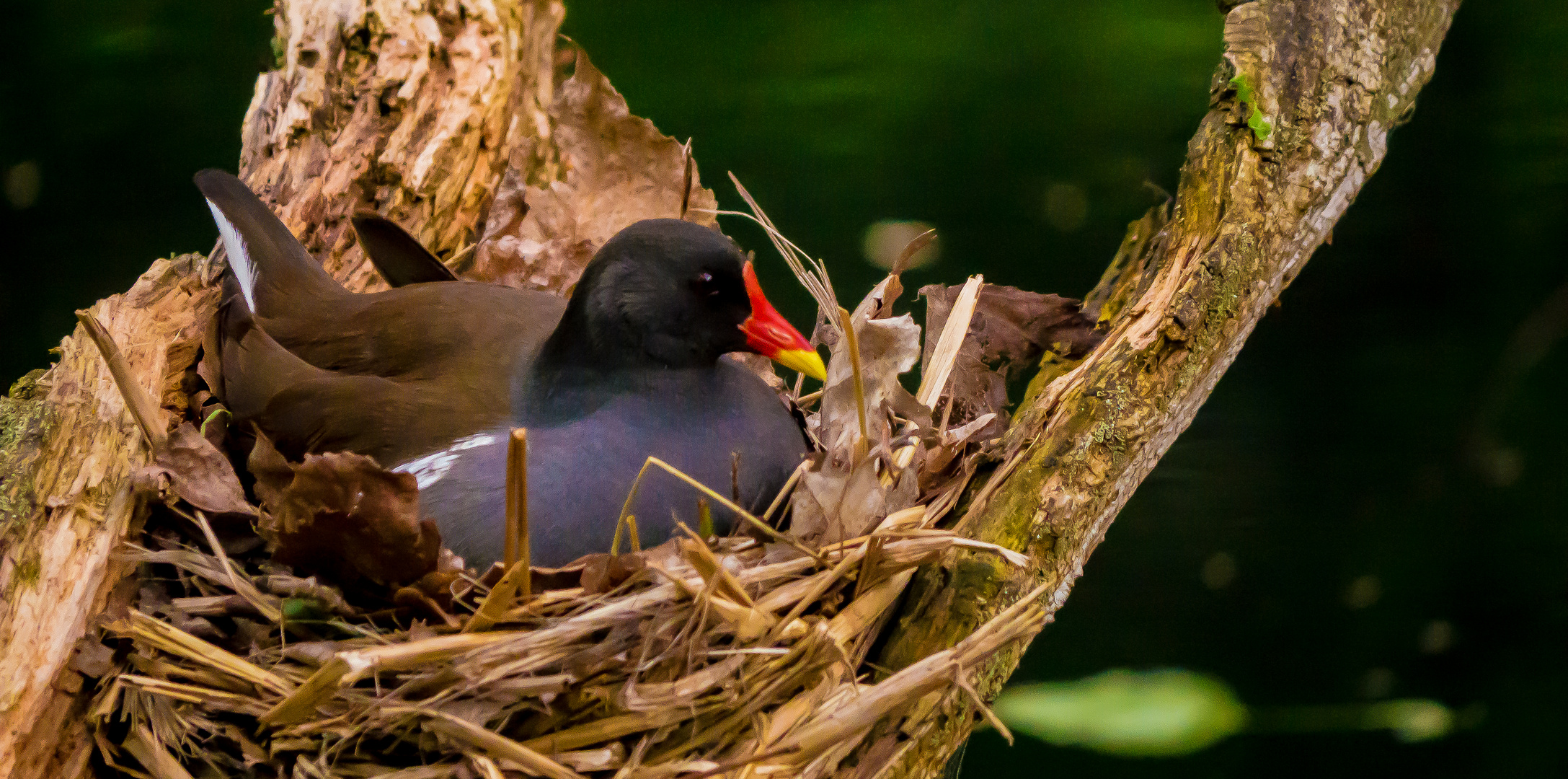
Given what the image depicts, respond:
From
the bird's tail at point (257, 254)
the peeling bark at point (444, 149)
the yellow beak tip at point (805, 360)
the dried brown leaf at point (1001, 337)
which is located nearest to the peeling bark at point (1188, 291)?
the dried brown leaf at point (1001, 337)

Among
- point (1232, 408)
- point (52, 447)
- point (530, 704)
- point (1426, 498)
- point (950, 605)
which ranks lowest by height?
point (52, 447)

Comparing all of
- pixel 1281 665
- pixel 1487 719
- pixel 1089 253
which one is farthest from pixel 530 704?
pixel 1487 719

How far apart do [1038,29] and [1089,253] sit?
29 cm

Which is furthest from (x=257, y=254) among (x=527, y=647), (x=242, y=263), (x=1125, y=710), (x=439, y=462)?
(x=1125, y=710)

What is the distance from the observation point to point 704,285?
Result: 0.83 metres

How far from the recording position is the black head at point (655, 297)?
2.72 feet

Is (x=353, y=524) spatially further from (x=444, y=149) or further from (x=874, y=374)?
(x=444, y=149)

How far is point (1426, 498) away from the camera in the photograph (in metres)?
1.46

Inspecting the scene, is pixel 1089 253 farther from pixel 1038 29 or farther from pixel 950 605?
pixel 950 605

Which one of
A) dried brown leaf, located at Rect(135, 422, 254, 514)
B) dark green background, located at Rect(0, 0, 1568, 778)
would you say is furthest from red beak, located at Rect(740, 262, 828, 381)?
dark green background, located at Rect(0, 0, 1568, 778)

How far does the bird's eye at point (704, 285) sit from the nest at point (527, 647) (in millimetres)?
151

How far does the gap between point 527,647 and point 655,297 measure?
313mm

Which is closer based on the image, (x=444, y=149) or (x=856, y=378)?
(x=856, y=378)

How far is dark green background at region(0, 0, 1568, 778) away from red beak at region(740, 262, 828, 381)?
54 cm
